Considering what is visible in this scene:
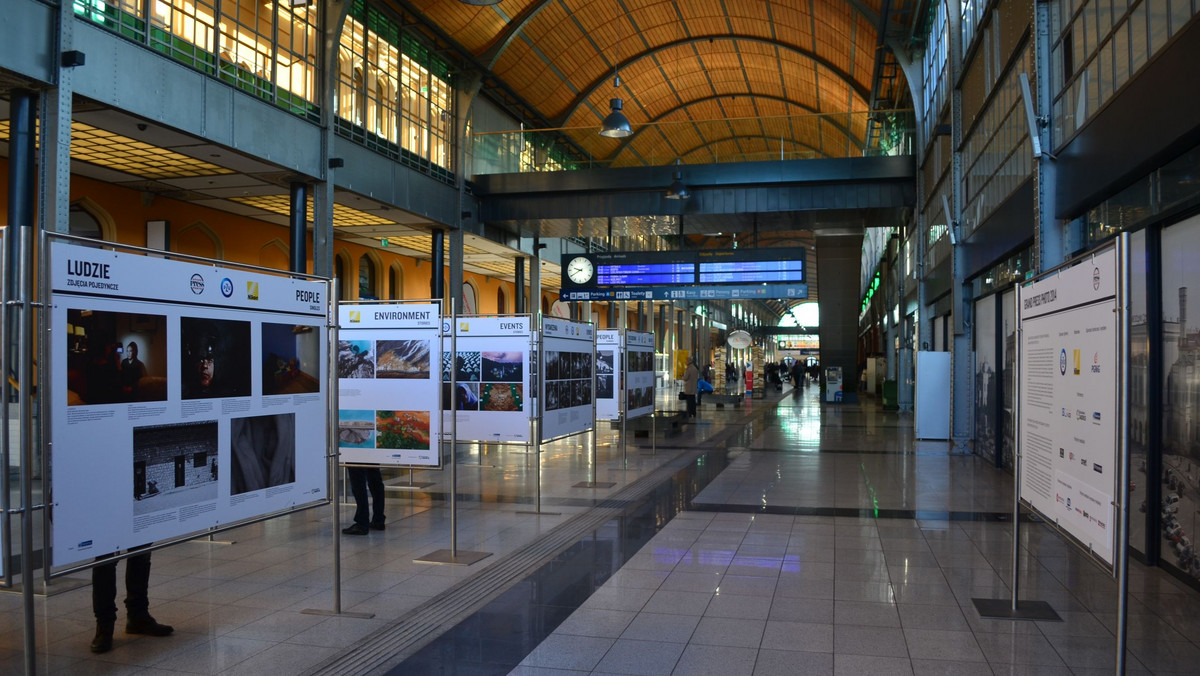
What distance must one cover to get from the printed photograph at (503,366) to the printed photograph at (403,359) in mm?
2390

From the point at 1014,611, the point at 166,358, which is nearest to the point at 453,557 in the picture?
the point at 166,358

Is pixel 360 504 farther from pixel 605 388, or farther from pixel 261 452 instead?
pixel 605 388

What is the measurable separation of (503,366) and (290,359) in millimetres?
4862

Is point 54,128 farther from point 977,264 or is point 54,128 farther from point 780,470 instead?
point 977,264

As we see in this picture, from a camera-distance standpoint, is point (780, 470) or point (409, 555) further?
point (780, 470)

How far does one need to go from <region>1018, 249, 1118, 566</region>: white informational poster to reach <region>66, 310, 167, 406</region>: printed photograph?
4.63 meters

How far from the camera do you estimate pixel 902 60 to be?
77.2 feet

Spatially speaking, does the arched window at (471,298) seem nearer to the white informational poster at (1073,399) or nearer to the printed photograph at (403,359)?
the printed photograph at (403,359)

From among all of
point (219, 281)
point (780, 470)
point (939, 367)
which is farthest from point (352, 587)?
point (939, 367)

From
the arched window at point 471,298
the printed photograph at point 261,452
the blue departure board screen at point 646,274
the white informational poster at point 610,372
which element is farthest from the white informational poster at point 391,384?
the arched window at point 471,298

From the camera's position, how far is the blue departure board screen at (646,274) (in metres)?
22.8

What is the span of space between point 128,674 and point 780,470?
35.3 feet

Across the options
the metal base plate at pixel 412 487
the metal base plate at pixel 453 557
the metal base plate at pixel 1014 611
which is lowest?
the metal base plate at pixel 412 487

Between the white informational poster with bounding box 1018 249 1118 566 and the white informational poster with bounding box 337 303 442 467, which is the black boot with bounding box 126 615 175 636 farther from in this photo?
the white informational poster with bounding box 1018 249 1118 566
